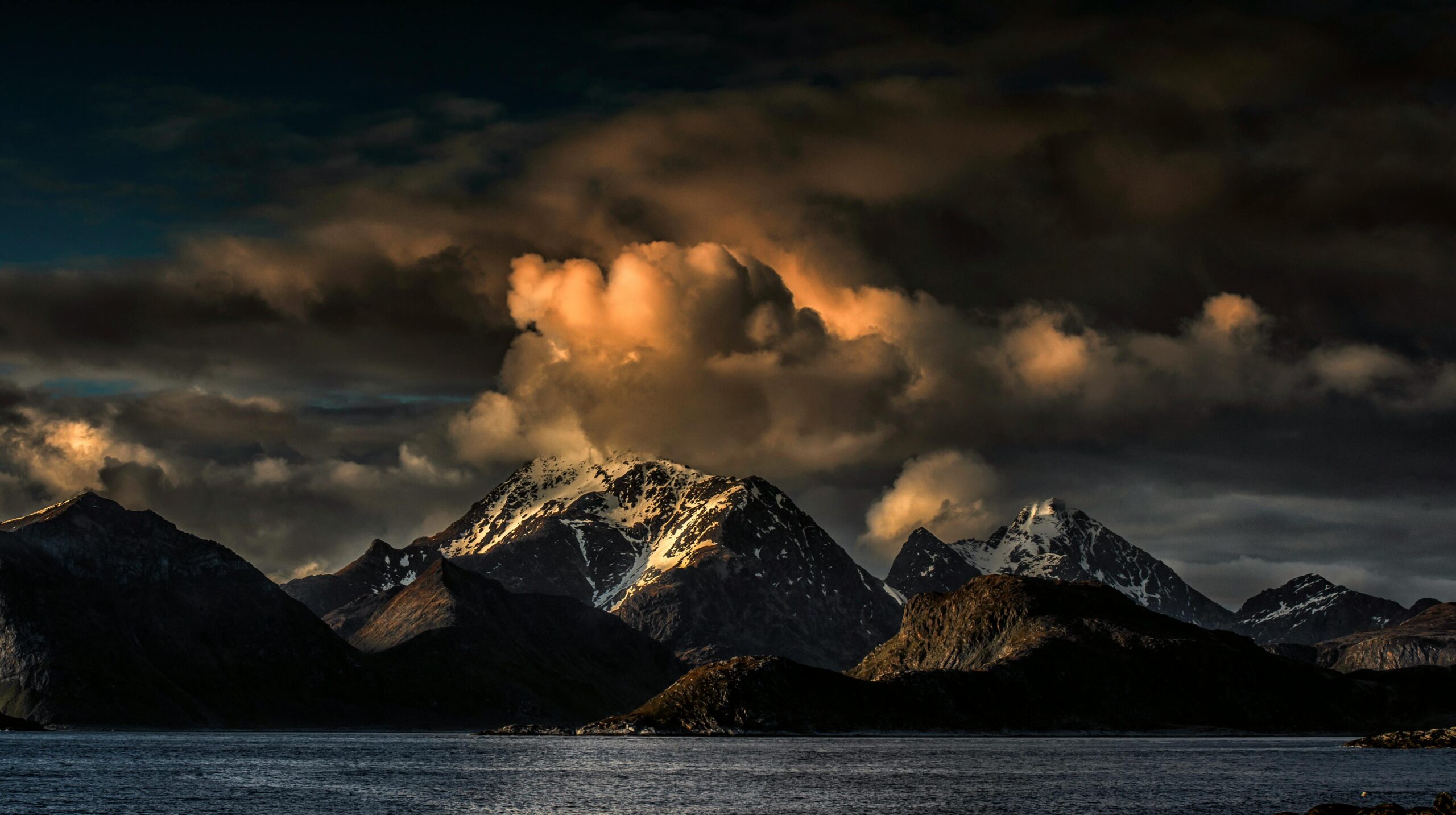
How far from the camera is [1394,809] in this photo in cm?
14588

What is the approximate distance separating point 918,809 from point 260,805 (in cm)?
8671

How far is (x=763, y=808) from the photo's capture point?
603ft

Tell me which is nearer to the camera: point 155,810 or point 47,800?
point 155,810

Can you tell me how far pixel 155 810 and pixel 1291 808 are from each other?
14483 cm

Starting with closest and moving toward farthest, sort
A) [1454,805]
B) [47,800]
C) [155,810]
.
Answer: [1454,805], [155,810], [47,800]

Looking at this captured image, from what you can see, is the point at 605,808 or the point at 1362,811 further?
the point at 605,808

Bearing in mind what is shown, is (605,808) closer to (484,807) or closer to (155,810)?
(484,807)

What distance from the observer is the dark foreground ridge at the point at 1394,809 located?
14438 cm

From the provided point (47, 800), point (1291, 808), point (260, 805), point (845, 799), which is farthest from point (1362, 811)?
point (47, 800)

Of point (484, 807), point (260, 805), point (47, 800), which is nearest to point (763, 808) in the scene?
point (484, 807)

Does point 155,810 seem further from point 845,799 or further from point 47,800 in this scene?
point 845,799

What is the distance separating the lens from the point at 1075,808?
18512 cm

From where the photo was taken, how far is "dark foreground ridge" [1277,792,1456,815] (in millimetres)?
144375

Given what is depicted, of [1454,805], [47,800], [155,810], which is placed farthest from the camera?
[47,800]
